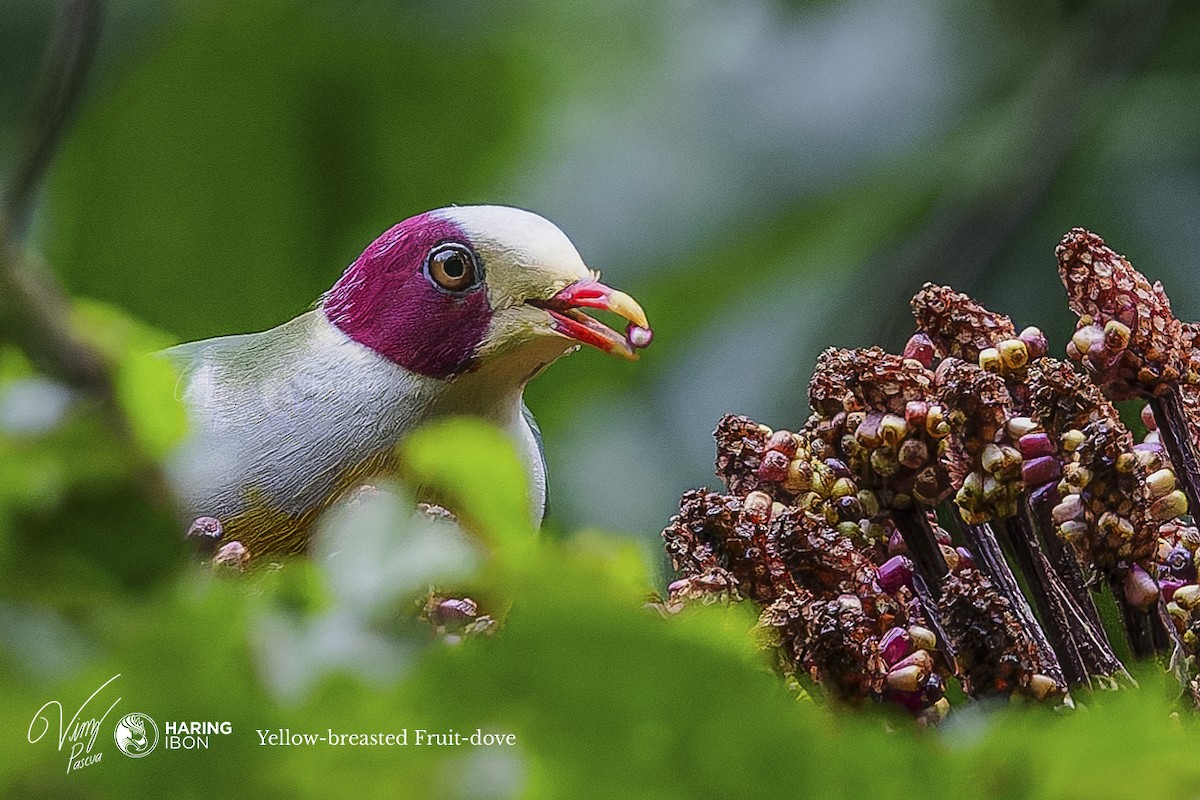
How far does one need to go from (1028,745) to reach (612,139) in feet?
3.20

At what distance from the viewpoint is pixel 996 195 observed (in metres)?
1.09

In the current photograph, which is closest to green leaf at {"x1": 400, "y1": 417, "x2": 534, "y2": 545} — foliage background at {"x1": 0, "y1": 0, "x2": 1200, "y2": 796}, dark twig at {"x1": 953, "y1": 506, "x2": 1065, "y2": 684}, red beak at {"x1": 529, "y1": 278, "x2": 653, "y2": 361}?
dark twig at {"x1": 953, "y1": 506, "x2": 1065, "y2": 684}

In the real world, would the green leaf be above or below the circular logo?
above

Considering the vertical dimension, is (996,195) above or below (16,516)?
above

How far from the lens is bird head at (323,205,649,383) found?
1.84 feet

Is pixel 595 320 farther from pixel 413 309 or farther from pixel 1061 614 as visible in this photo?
pixel 1061 614

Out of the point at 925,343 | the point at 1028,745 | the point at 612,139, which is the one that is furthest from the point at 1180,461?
the point at 612,139

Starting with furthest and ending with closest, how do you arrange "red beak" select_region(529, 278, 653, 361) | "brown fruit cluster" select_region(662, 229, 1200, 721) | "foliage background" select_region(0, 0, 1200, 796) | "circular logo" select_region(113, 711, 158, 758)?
"foliage background" select_region(0, 0, 1200, 796) → "red beak" select_region(529, 278, 653, 361) → "brown fruit cluster" select_region(662, 229, 1200, 721) → "circular logo" select_region(113, 711, 158, 758)

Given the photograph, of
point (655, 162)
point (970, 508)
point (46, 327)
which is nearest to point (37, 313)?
point (46, 327)

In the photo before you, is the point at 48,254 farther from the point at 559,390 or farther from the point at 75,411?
the point at 75,411

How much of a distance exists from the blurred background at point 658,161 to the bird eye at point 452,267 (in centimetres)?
34

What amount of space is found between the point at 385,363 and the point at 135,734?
46 centimetres
